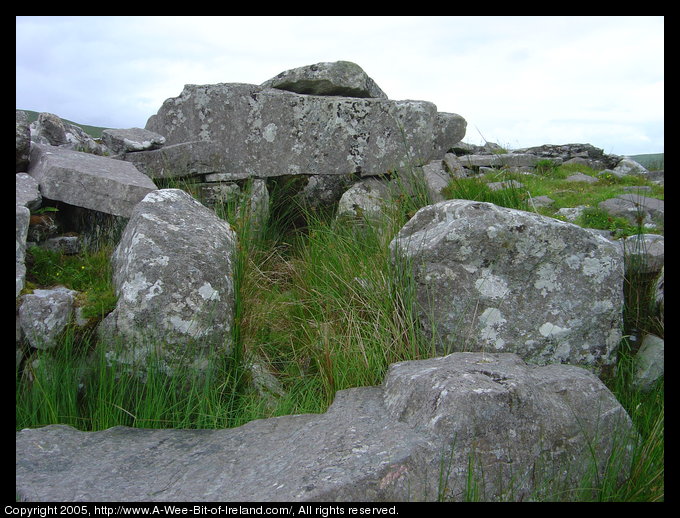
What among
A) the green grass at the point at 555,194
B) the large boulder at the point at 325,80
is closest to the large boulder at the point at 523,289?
the green grass at the point at 555,194

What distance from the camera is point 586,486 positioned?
2.64 metres

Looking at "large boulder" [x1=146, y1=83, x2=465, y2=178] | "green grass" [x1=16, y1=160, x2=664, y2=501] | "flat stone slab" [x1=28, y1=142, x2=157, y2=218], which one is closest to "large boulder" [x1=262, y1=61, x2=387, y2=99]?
"large boulder" [x1=146, y1=83, x2=465, y2=178]

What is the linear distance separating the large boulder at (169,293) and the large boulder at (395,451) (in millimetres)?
768

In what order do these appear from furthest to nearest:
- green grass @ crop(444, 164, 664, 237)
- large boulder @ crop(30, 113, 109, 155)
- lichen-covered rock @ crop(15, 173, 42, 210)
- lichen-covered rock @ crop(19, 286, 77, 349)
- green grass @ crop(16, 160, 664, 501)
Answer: large boulder @ crop(30, 113, 109, 155) < green grass @ crop(444, 164, 664, 237) < lichen-covered rock @ crop(15, 173, 42, 210) < lichen-covered rock @ crop(19, 286, 77, 349) < green grass @ crop(16, 160, 664, 501)

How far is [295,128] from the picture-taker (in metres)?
7.32

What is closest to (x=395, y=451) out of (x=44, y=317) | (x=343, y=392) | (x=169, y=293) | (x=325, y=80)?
(x=343, y=392)

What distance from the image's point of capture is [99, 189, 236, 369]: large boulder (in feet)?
12.7

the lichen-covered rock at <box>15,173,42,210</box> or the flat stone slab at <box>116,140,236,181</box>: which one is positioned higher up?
the flat stone slab at <box>116,140,236,181</box>

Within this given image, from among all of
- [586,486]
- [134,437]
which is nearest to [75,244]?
[134,437]

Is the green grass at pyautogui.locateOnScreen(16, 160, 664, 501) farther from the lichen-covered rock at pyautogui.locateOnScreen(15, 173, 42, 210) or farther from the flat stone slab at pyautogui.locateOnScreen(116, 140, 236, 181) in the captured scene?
the flat stone slab at pyautogui.locateOnScreen(116, 140, 236, 181)

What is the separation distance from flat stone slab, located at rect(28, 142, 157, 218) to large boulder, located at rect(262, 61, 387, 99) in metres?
3.11

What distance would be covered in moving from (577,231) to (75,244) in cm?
422

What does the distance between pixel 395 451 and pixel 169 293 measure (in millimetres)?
2140
